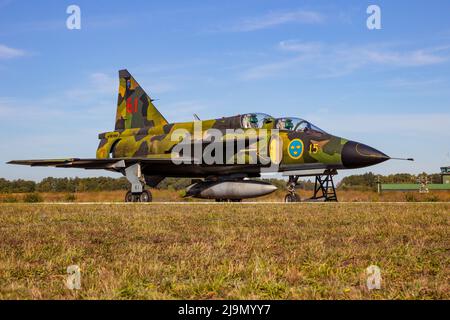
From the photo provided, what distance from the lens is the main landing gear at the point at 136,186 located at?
71.9 ft

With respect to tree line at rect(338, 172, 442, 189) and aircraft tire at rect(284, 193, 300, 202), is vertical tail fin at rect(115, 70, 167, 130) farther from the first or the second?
tree line at rect(338, 172, 442, 189)

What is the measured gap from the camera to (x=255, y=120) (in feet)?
68.6

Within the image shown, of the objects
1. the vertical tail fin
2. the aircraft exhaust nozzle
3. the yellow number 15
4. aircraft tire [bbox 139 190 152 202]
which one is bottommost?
aircraft tire [bbox 139 190 152 202]

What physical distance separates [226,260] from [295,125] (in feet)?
50.6

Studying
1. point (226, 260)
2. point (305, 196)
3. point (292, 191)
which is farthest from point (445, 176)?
point (226, 260)

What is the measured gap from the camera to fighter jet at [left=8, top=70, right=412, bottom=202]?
1925 centimetres

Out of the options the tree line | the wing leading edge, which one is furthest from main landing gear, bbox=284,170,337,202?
the tree line

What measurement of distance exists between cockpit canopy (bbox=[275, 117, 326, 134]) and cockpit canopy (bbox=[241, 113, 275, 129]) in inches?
17.0

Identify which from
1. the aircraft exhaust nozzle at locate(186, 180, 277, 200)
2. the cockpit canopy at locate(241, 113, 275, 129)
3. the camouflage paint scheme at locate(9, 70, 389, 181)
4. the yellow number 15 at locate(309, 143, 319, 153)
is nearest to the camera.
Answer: the camouflage paint scheme at locate(9, 70, 389, 181)

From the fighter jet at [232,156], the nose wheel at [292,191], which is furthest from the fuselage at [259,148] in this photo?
the nose wheel at [292,191]

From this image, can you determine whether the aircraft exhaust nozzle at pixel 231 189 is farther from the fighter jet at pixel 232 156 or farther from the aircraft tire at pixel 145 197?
the aircraft tire at pixel 145 197

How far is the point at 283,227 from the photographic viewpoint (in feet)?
28.1
